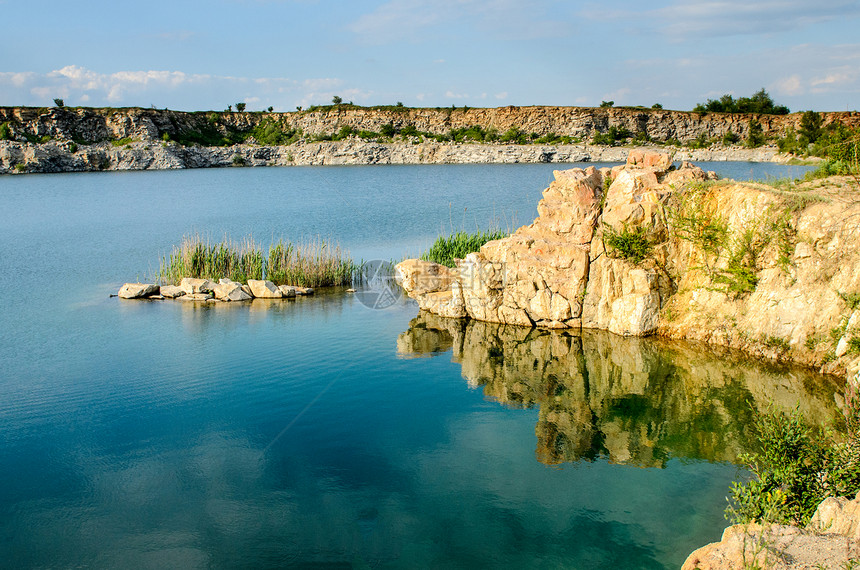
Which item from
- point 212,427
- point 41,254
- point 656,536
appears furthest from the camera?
point 41,254

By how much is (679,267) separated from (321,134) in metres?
92.3

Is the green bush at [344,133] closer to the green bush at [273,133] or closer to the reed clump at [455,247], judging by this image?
the green bush at [273,133]

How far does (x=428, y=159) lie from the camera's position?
87938 millimetres

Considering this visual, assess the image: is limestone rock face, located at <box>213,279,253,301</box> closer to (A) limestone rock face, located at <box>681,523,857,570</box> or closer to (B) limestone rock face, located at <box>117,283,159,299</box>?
(B) limestone rock face, located at <box>117,283,159,299</box>

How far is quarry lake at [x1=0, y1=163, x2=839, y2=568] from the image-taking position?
784 centimetres

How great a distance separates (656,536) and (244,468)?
5718 millimetres

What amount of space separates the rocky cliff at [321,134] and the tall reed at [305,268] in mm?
62245

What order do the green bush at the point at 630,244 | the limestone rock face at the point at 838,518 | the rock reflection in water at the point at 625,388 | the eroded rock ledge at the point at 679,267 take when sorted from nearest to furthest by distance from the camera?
the limestone rock face at the point at 838,518 → the rock reflection in water at the point at 625,388 → the eroded rock ledge at the point at 679,267 → the green bush at the point at 630,244

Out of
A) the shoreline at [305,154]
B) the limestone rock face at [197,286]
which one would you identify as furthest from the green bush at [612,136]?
the limestone rock face at [197,286]

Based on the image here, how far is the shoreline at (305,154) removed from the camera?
76500 millimetres

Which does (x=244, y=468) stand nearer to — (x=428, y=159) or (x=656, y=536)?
(x=656, y=536)

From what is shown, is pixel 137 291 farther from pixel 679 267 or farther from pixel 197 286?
pixel 679 267

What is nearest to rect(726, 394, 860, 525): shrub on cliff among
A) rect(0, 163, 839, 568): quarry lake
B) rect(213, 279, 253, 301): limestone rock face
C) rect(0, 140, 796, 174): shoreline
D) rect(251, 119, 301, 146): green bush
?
rect(0, 163, 839, 568): quarry lake

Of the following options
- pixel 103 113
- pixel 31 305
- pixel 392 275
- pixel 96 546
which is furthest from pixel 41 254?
pixel 103 113
